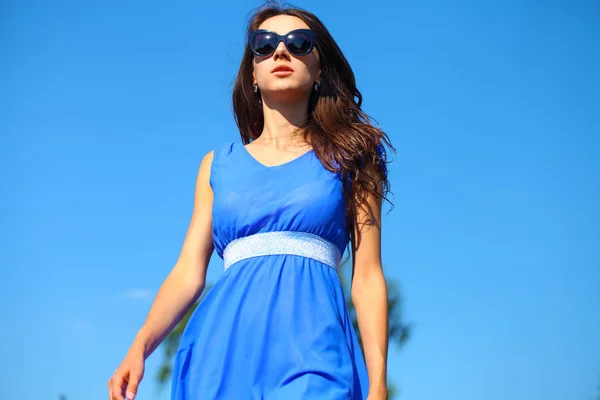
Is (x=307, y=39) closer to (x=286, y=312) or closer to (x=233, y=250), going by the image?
(x=233, y=250)

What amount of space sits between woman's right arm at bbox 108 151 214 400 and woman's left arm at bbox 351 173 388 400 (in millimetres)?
634

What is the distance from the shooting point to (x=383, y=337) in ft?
10.9

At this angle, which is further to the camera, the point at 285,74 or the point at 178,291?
the point at 285,74

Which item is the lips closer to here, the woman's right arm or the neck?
the neck

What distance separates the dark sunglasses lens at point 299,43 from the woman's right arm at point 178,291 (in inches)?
23.3

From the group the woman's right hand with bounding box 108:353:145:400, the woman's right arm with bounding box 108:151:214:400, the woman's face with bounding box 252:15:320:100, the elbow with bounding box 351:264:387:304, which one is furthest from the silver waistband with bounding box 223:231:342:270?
the woman's face with bounding box 252:15:320:100

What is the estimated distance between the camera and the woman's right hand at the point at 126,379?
10.3 ft

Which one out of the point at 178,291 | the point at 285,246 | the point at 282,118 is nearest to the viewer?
the point at 285,246

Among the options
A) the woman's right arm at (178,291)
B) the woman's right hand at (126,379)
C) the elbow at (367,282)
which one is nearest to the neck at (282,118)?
the woman's right arm at (178,291)

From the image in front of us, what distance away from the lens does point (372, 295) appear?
3.45 meters

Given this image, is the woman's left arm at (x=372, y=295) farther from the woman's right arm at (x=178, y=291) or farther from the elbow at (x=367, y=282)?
the woman's right arm at (x=178, y=291)

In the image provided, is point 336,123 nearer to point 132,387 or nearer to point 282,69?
point 282,69

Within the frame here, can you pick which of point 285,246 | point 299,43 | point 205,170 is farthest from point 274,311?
point 299,43

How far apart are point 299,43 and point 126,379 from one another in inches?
61.0
